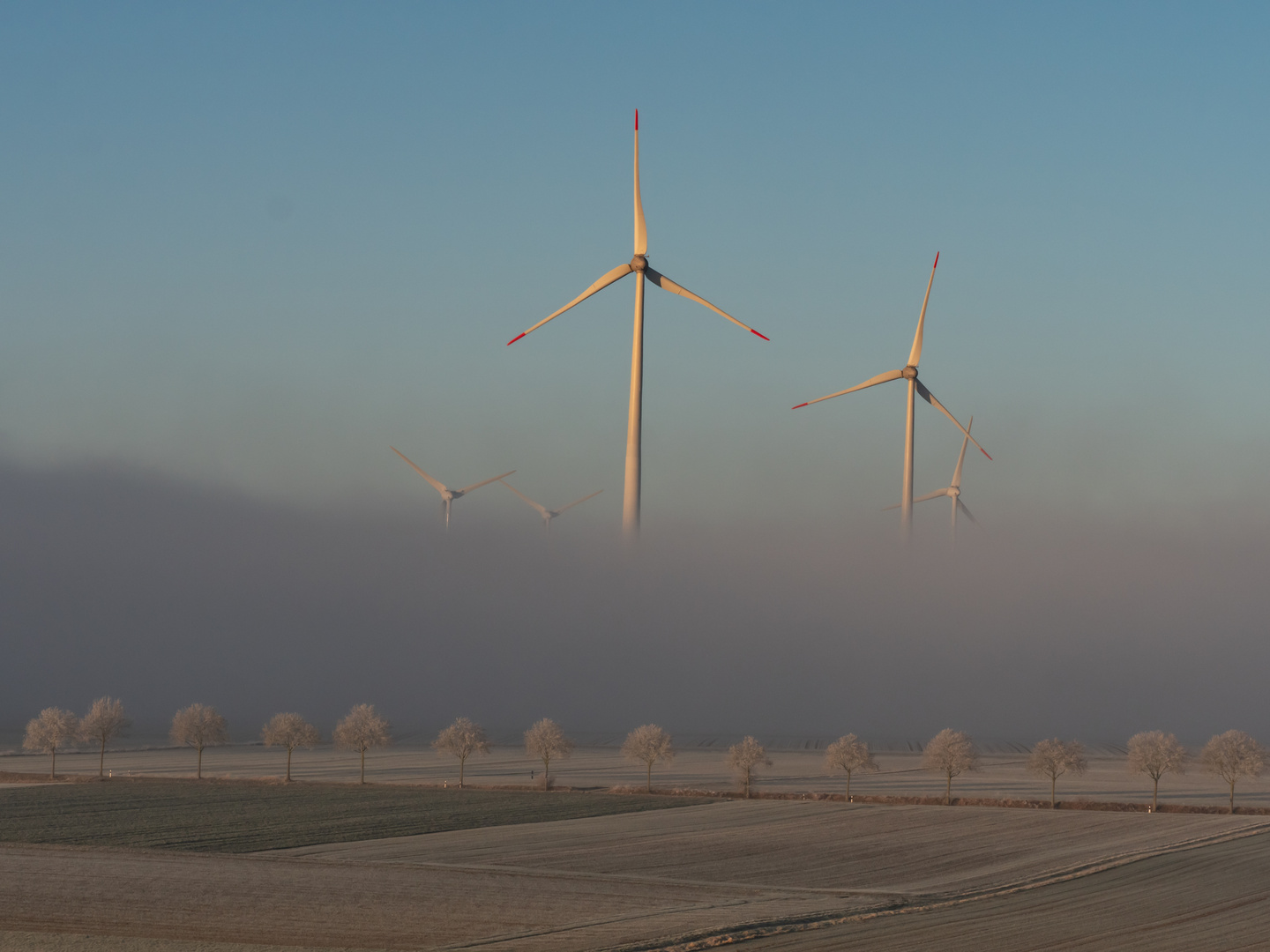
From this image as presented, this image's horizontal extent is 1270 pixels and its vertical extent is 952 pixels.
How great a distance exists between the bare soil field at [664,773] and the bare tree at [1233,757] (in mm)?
4264

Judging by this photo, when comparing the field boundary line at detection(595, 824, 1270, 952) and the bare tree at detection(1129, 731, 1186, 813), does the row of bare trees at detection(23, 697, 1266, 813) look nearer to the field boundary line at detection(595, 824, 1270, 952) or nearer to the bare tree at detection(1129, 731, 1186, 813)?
the bare tree at detection(1129, 731, 1186, 813)

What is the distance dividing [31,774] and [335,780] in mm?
29736

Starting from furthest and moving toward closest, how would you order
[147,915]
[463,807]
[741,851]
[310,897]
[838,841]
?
[463,807] < [838,841] < [741,851] < [310,897] < [147,915]

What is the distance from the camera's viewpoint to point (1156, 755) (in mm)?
100875

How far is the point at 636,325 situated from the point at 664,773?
64758mm

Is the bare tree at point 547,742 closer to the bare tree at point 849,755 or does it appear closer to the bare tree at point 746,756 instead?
the bare tree at point 746,756

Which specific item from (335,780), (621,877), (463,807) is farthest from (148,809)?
(621,877)

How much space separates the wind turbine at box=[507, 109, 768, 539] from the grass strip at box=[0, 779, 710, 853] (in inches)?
898

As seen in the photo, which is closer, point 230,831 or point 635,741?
point 230,831

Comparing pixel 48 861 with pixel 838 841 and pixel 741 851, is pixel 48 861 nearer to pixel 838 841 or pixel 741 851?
pixel 741 851

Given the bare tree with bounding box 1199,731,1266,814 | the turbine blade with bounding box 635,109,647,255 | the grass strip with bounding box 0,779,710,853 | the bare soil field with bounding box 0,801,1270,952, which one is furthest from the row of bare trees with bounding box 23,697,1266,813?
the turbine blade with bounding box 635,109,647,255

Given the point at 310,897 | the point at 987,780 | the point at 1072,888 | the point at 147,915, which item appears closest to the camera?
the point at 147,915

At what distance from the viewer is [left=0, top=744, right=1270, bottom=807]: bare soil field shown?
11519 cm

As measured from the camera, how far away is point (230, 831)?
2795 inches
